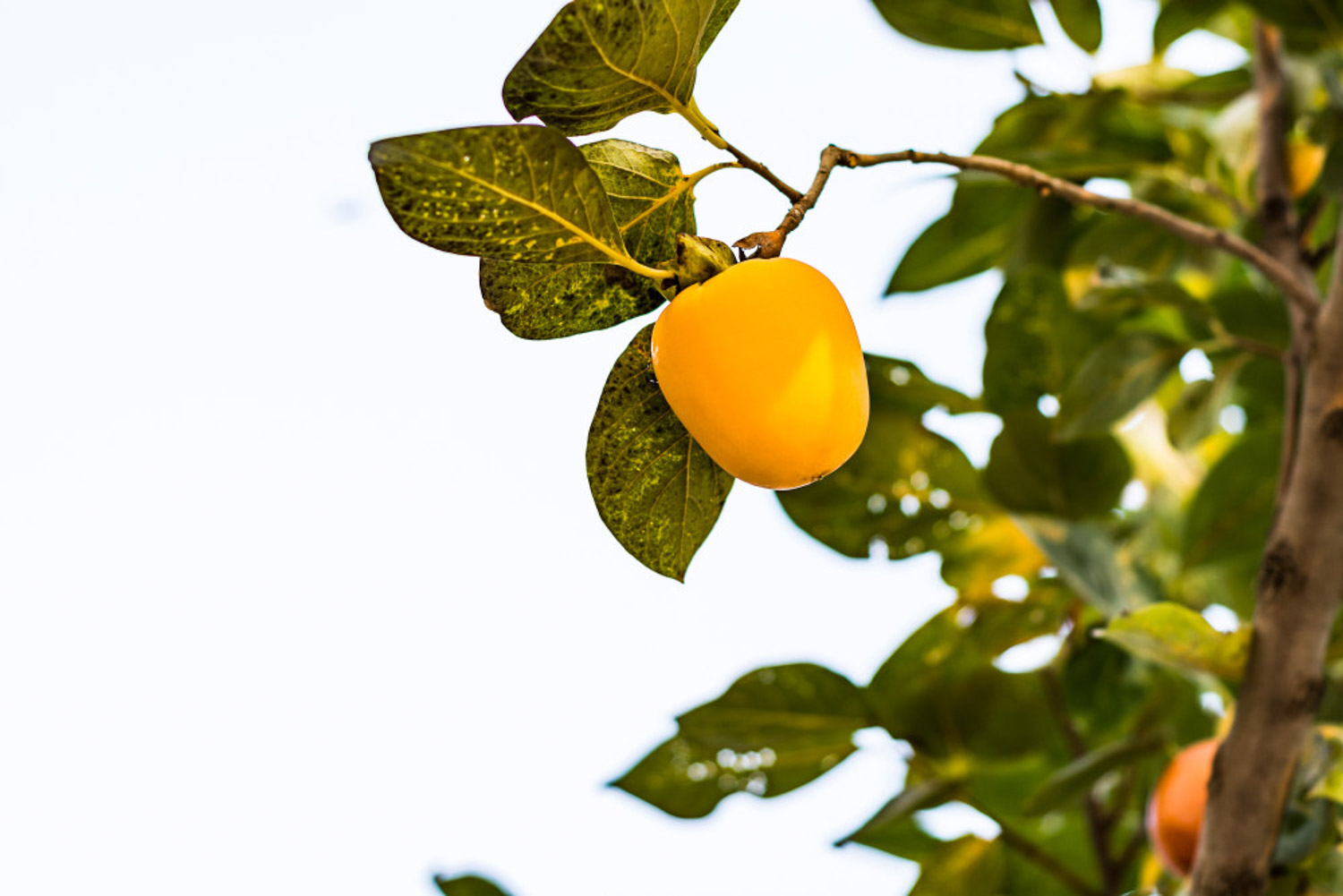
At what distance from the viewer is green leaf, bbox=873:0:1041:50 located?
729mm

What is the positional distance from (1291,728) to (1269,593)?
6 centimetres

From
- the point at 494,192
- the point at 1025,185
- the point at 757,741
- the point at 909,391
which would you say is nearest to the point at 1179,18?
the point at 909,391

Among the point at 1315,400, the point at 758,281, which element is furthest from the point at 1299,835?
the point at 758,281

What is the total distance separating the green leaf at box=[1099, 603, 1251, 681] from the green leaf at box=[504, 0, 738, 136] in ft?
1.02

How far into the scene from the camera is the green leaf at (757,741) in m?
0.71

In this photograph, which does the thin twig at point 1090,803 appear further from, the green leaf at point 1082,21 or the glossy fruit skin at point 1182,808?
the green leaf at point 1082,21

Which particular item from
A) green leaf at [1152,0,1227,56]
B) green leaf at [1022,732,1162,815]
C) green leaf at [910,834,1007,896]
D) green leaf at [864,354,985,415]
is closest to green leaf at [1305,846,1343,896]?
green leaf at [1022,732,1162,815]

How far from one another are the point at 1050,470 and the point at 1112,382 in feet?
0.23

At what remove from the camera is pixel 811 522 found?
2.40 ft

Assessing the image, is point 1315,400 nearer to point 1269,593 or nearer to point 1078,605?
point 1269,593

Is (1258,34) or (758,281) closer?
(758,281)

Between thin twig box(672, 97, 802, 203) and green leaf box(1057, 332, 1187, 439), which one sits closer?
thin twig box(672, 97, 802, 203)

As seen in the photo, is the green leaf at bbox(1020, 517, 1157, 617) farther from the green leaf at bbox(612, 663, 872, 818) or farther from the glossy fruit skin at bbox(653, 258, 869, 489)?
the glossy fruit skin at bbox(653, 258, 869, 489)

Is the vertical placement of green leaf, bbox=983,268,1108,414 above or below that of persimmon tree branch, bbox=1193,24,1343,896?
above
